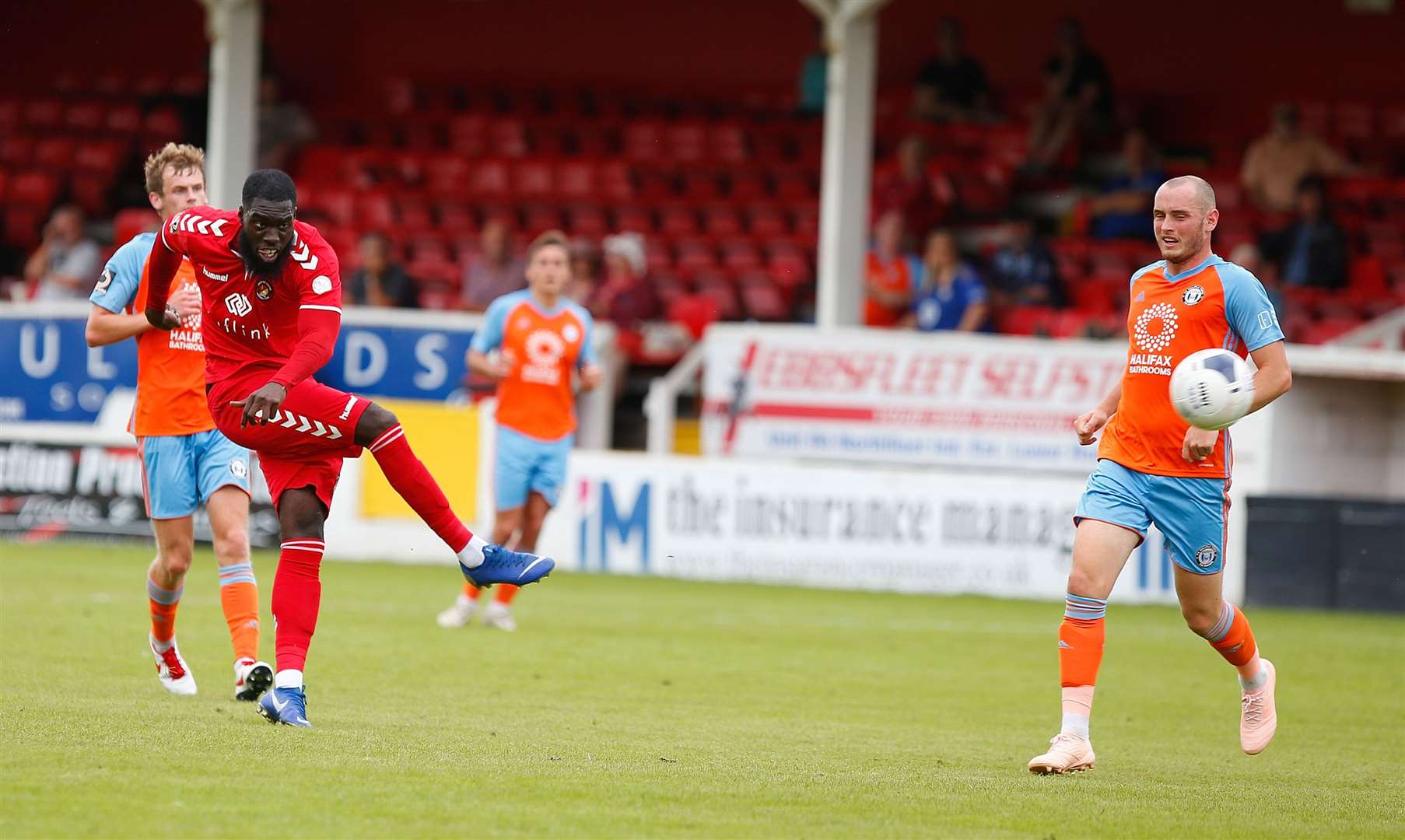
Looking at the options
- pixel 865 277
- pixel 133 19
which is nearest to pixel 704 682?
pixel 865 277

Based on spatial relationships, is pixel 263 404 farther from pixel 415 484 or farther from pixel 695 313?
pixel 695 313

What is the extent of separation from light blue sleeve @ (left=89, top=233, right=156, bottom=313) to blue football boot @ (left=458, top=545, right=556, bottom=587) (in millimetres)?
2023

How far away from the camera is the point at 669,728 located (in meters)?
7.80

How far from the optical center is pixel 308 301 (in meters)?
6.80

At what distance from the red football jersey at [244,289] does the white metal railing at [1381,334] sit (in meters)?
12.6

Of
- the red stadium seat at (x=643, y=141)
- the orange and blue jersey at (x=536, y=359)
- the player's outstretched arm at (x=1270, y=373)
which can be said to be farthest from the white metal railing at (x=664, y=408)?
the player's outstretched arm at (x=1270, y=373)

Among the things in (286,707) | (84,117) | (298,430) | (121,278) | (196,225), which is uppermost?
(84,117)

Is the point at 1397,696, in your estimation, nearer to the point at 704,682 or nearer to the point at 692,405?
the point at 704,682

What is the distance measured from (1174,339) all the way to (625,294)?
11.9 m

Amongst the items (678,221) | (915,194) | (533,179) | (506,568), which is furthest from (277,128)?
(506,568)

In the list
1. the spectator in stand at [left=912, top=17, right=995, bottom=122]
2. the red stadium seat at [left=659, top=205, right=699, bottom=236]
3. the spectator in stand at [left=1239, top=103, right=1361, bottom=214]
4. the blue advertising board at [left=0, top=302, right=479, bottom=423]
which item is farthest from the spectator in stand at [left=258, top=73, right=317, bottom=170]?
the spectator in stand at [left=1239, top=103, right=1361, bottom=214]

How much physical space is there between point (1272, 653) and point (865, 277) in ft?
26.3

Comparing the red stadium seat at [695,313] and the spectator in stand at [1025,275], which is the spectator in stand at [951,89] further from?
the red stadium seat at [695,313]

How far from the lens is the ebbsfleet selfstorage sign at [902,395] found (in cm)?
1638
